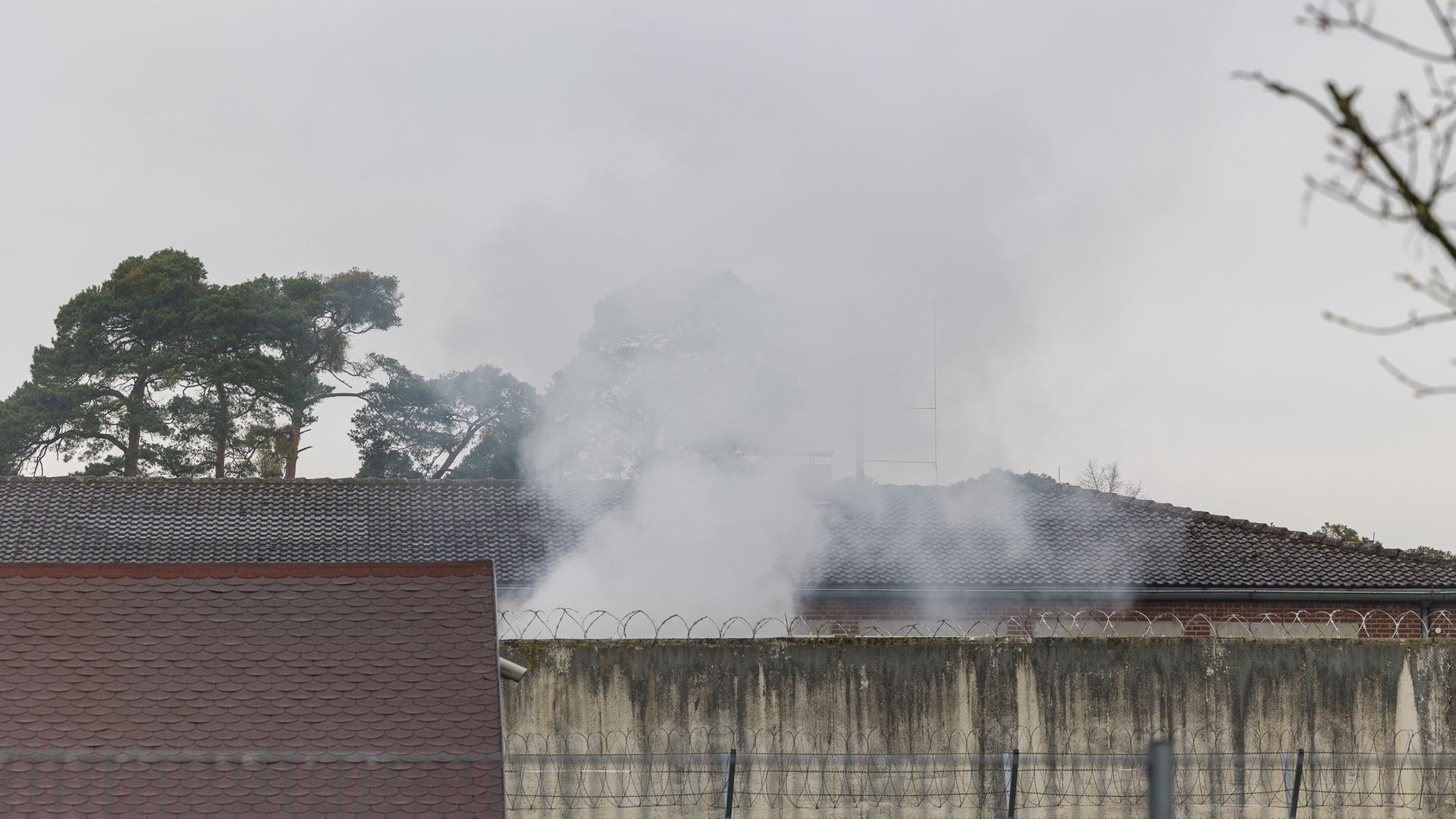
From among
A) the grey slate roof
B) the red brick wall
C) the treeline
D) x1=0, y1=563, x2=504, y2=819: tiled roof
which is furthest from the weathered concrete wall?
the treeline

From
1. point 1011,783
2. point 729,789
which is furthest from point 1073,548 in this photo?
point 729,789

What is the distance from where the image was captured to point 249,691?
21.2 ft

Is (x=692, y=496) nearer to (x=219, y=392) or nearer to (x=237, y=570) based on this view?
(x=237, y=570)

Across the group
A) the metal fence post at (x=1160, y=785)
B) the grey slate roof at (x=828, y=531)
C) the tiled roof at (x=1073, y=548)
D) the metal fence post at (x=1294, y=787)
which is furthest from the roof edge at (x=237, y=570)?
the tiled roof at (x=1073, y=548)

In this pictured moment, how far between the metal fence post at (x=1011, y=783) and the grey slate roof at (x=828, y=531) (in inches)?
387

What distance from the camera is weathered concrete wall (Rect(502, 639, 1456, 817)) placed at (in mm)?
10031

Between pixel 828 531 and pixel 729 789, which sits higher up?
pixel 828 531

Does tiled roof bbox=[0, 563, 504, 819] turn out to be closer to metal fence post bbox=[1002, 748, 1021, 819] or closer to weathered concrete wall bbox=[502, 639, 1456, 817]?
weathered concrete wall bbox=[502, 639, 1456, 817]

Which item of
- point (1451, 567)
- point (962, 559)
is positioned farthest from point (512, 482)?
point (1451, 567)

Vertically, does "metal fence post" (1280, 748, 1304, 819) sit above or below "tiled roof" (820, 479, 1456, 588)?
below

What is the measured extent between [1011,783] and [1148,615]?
1120cm

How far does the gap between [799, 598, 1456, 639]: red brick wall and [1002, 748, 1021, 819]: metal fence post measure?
967 centimetres

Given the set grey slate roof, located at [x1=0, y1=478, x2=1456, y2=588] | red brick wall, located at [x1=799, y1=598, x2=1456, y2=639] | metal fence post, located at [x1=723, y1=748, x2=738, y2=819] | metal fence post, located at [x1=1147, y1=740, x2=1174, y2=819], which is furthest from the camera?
grey slate roof, located at [x1=0, y1=478, x2=1456, y2=588]

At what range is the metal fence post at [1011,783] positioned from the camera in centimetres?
995
